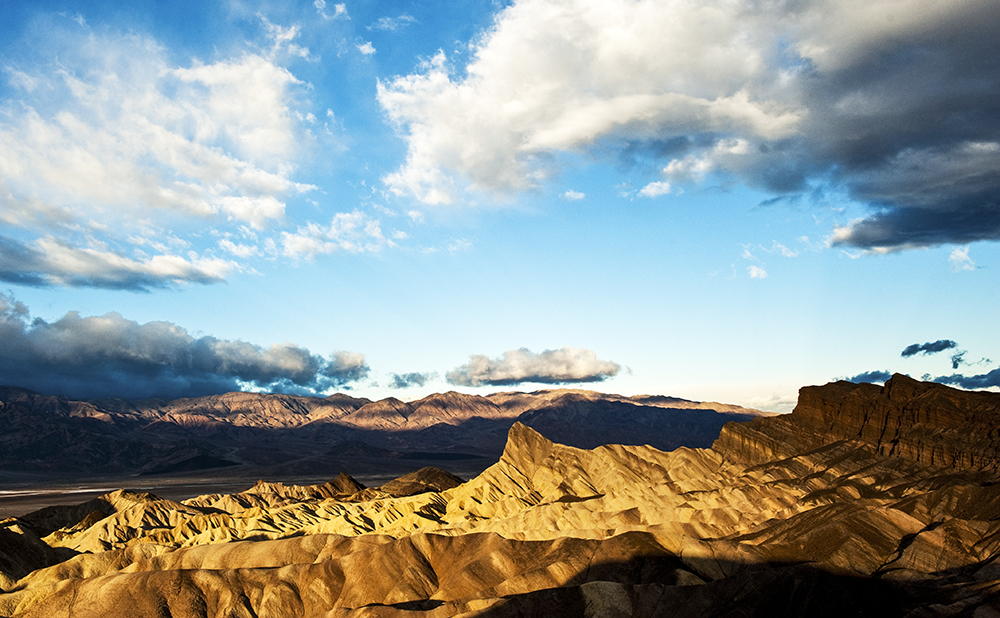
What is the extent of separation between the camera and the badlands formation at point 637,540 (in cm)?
4369

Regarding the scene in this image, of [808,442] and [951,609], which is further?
[808,442]

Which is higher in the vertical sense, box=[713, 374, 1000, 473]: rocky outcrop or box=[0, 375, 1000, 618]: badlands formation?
box=[713, 374, 1000, 473]: rocky outcrop

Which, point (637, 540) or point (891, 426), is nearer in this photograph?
point (637, 540)

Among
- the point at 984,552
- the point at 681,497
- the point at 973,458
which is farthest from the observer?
the point at 973,458

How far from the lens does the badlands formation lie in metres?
43.7

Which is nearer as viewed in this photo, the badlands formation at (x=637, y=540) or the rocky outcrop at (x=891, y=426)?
the badlands formation at (x=637, y=540)

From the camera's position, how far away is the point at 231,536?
9194 cm

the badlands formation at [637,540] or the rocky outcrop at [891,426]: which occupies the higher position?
the rocky outcrop at [891,426]

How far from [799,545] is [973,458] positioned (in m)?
46.9

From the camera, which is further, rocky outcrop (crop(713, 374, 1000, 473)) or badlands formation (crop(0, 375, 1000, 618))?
rocky outcrop (crop(713, 374, 1000, 473))

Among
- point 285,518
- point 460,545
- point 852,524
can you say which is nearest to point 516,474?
point 285,518

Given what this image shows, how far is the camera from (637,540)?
58.7 meters

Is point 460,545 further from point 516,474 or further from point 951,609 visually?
point 516,474

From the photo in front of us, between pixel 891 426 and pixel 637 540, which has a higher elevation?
pixel 891 426
